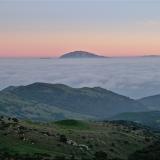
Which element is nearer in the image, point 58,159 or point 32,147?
point 58,159

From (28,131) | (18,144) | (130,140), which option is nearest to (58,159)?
(18,144)

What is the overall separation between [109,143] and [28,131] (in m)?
20.3

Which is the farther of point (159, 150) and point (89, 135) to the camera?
point (89, 135)

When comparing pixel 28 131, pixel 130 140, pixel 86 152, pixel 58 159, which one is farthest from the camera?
pixel 130 140

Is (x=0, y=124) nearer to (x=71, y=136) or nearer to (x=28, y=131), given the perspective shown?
(x=28, y=131)

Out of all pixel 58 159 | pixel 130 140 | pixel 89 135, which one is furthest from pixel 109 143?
pixel 58 159

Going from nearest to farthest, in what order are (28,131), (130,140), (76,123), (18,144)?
(18,144)
(28,131)
(130,140)
(76,123)

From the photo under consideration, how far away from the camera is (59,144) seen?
83.6 metres

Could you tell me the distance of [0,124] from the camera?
94.1 metres

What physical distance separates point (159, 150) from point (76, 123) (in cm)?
5240

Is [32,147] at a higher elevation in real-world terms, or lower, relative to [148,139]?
higher

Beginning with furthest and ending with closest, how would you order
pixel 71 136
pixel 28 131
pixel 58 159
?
1. pixel 71 136
2. pixel 28 131
3. pixel 58 159

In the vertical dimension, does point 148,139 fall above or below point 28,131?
below

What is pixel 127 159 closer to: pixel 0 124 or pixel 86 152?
→ pixel 86 152
